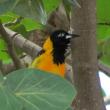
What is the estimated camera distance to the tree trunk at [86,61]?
1.09 metres

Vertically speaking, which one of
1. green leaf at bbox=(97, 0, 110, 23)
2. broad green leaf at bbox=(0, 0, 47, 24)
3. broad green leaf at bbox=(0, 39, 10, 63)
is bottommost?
broad green leaf at bbox=(0, 39, 10, 63)

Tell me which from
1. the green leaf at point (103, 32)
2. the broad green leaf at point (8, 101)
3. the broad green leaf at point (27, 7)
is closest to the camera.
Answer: the broad green leaf at point (8, 101)

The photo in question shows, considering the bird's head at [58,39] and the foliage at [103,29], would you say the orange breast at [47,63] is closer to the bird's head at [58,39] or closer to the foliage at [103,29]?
the bird's head at [58,39]

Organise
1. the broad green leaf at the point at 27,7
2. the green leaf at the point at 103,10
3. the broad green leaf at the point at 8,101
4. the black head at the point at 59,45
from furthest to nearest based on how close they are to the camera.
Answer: the black head at the point at 59,45, the green leaf at the point at 103,10, the broad green leaf at the point at 27,7, the broad green leaf at the point at 8,101

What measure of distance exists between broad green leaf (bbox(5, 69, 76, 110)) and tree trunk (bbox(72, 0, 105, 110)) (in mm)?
465

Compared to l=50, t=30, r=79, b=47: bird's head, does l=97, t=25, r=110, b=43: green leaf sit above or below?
above

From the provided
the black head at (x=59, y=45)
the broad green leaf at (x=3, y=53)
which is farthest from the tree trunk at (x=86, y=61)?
the black head at (x=59, y=45)

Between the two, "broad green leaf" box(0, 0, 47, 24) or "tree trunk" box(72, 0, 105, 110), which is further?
"tree trunk" box(72, 0, 105, 110)

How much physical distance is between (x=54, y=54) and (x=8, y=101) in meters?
1.85

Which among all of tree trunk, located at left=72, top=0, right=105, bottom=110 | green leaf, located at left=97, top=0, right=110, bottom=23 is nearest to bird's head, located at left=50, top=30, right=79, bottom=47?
green leaf, located at left=97, top=0, right=110, bottom=23

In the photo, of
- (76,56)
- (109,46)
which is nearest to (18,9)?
(76,56)

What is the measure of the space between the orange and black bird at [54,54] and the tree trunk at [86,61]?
0.86m

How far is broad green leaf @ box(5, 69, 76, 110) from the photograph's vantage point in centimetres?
60

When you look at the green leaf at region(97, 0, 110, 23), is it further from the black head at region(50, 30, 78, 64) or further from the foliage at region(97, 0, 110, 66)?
the black head at region(50, 30, 78, 64)
